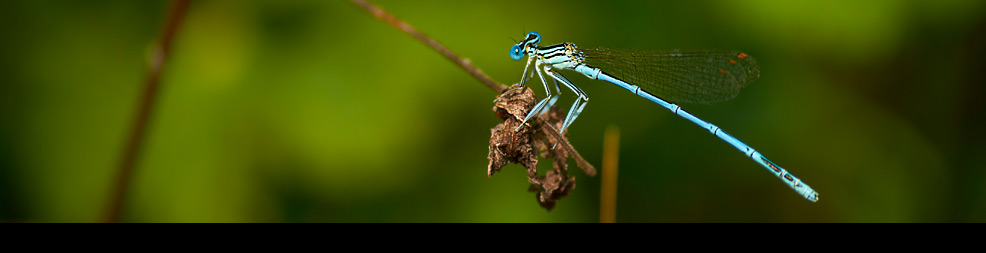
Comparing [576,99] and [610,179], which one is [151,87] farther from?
[610,179]

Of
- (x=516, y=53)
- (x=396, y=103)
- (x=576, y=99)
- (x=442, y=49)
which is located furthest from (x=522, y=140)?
(x=396, y=103)

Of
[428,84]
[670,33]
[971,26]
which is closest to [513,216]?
[428,84]

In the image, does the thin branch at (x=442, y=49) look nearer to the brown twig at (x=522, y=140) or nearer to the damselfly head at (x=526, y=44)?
the brown twig at (x=522, y=140)

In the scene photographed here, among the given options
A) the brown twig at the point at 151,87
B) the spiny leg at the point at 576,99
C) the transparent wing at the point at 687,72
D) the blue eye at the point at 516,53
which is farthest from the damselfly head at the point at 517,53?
the brown twig at the point at 151,87

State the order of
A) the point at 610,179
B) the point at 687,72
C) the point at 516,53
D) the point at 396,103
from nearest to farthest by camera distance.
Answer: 1. the point at 610,179
2. the point at 516,53
3. the point at 687,72
4. the point at 396,103

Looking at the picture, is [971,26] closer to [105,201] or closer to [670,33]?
[670,33]

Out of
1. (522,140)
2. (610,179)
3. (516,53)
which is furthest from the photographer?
(516,53)

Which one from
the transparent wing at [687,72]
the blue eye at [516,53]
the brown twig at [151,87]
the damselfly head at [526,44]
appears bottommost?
the brown twig at [151,87]
